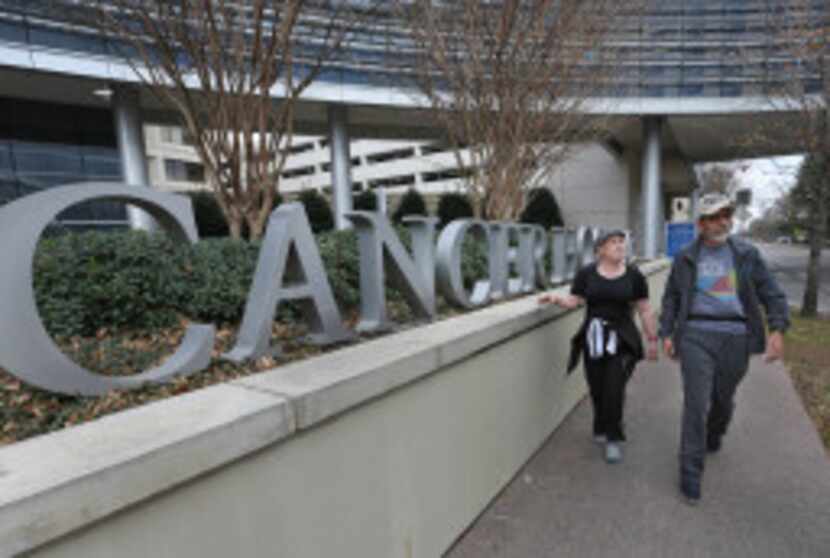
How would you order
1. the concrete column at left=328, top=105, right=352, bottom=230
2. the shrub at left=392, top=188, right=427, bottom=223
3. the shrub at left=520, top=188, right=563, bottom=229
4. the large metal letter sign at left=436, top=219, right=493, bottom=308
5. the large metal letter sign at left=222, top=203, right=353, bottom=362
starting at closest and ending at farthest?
the large metal letter sign at left=222, top=203, right=353, bottom=362 → the large metal letter sign at left=436, top=219, right=493, bottom=308 → the concrete column at left=328, top=105, right=352, bottom=230 → the shrub at left=520, top=188, right=563, bottom=229 → the shrub at left=392, top=188, right=427, bottom=223

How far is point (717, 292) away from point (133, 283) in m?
4.04

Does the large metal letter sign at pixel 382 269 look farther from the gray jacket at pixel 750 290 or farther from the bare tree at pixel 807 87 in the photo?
the bare tree at pixel 807 87

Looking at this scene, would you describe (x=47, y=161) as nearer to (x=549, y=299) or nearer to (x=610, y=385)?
(x=549, y=299)

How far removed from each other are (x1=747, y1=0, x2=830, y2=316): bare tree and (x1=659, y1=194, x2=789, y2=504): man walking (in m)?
7.75

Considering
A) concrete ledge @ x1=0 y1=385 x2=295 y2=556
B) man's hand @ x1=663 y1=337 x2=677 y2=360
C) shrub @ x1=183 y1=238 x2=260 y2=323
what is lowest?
man's hand @ x1=663 y1=337 x2=677 y2=360

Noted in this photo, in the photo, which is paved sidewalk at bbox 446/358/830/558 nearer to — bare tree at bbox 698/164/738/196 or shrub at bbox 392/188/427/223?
shrub at bbox 392/188/427/223

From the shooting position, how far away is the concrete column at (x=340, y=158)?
18.7 m

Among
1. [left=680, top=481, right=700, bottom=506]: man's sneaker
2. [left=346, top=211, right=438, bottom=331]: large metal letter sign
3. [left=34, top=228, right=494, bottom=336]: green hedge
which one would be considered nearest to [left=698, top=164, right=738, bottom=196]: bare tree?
[left=680, top=481, right=700, bottom=506]: man's sneaker

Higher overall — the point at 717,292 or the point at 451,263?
the point at 451,263

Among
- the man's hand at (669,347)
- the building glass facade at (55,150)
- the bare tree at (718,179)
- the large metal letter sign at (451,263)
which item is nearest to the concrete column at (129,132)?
the building glass facade at (55,150)

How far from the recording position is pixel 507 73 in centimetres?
662

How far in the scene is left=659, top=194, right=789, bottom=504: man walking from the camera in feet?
10.2

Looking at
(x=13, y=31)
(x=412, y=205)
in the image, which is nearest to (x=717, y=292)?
(x=13, y=31)

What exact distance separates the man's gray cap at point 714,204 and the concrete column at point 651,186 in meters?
19.7
